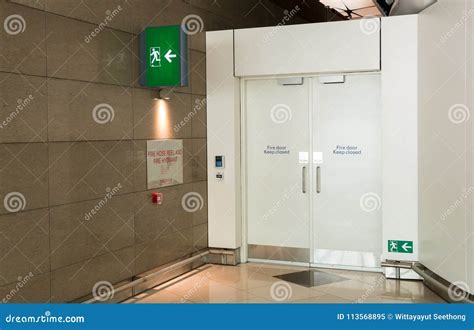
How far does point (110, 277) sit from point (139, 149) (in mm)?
1303

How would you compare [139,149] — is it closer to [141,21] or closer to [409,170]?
[141,21]

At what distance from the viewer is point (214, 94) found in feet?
22.1

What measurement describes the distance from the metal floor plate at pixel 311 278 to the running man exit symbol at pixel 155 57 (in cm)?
274

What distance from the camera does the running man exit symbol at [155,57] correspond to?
17.4ft

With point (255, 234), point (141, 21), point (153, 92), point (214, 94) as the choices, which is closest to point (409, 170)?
point (255, 234)
